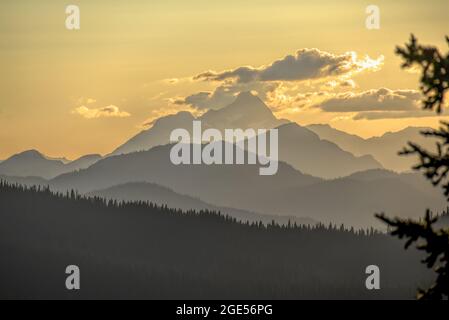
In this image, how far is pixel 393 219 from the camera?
63.5 feet

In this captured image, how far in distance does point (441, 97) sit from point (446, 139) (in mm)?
1045

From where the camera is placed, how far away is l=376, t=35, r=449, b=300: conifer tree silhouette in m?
18.2

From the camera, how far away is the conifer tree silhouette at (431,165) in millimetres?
18203

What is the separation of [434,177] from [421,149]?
26.9 inches

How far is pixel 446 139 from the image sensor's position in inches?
752

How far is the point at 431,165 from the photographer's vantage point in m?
19.1
